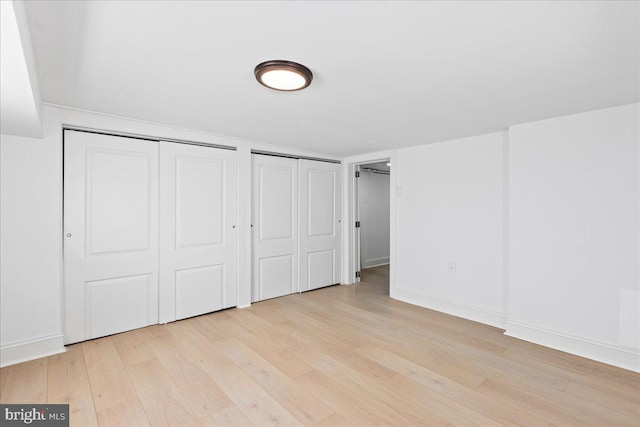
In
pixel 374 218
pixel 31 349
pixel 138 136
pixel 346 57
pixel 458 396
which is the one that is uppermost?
pixel 346 57

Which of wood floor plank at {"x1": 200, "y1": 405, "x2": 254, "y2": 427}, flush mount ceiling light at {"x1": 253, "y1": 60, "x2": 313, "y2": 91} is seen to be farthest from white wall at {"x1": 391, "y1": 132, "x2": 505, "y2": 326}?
wood floor plank at {"x1": 200, "y1": 405, "x2": 254, "y2": 427}

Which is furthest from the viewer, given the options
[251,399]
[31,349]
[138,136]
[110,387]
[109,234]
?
[138,136]

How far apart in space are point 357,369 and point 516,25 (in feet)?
8.16

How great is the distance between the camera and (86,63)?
6.07 ft

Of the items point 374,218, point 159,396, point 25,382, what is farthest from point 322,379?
point 374,218

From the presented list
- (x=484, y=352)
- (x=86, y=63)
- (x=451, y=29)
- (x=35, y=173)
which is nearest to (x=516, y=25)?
(x=451, y=29)

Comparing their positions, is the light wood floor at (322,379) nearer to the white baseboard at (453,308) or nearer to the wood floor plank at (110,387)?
the wood floor plank at (110,387)

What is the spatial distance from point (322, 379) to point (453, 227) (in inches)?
98.4

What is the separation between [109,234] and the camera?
9.94 feet

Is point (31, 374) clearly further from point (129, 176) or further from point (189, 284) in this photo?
point (129, 176)

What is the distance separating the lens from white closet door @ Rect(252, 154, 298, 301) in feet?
13.7

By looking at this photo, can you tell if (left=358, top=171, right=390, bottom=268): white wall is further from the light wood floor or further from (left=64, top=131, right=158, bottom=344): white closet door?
(left=64, top=131, right=158, bottom=344): white closet door

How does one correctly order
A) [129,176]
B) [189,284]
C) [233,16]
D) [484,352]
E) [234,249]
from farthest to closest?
[234,249] → [189,284] → [129,176] → [484,352] → [233,16]

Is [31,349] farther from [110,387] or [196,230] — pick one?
[196,230]
